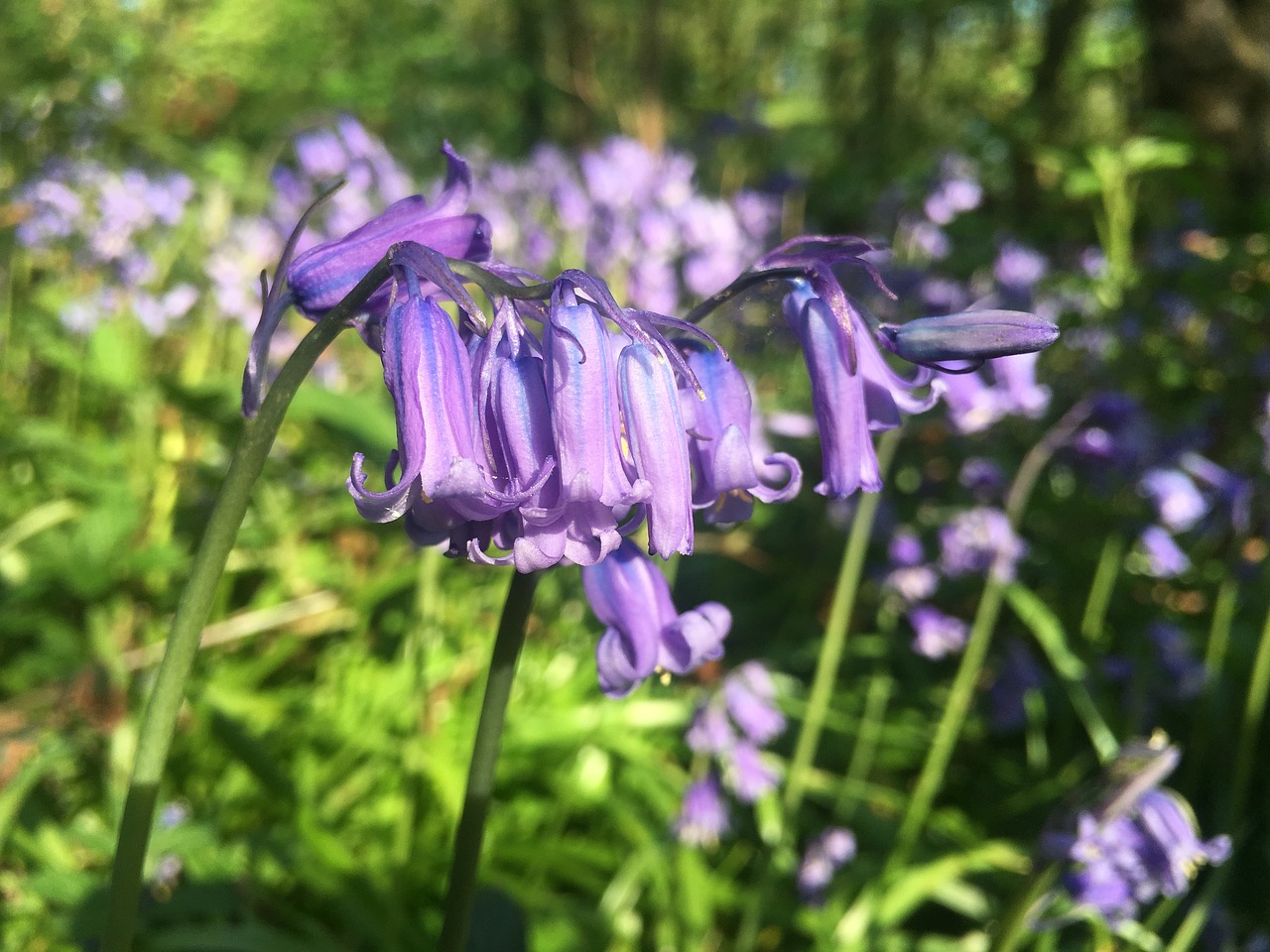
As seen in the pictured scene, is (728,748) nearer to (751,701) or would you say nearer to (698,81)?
(751,701)

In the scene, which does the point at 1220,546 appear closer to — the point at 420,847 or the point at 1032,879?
the point at 1032,879

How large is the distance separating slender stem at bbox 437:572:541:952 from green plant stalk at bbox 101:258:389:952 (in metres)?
0.28

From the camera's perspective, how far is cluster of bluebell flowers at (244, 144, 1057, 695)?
2.65 ft

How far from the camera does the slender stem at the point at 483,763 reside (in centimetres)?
97

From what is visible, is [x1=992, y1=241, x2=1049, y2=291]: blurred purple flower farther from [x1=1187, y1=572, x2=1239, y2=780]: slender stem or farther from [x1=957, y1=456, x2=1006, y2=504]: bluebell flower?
[x1=1187, y1=572, x2=1239, y2=780]: slender stem

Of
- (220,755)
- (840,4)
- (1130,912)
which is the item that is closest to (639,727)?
(220,755)

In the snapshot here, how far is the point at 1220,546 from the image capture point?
2719 mm

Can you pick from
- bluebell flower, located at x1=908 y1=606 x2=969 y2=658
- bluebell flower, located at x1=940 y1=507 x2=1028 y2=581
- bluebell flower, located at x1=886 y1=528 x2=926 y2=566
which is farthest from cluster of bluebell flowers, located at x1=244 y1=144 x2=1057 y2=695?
bluebell flower, located at x1=908 y1=606 x2=969 y2=658

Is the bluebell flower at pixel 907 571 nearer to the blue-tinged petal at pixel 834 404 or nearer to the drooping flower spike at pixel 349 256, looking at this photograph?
the blue-tinged petal at pixel 834 404

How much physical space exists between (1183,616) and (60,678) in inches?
121

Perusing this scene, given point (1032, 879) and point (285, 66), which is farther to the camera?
point (285, 66)

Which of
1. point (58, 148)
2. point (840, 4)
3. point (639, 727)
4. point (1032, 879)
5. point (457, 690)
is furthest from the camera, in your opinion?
point (840, 4)

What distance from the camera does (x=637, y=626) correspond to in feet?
3.25

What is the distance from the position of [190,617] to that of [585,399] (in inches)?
17.3
